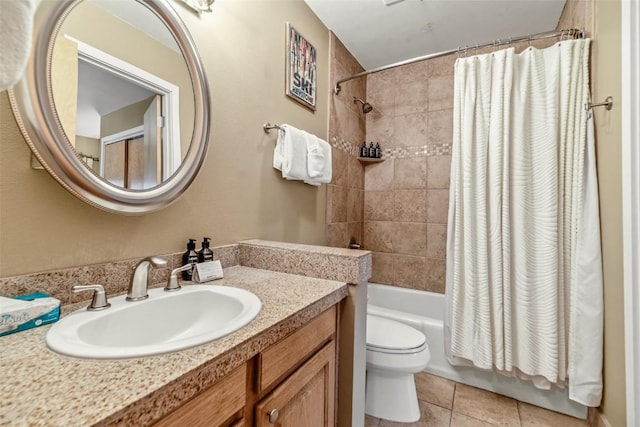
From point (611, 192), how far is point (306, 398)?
1549mm

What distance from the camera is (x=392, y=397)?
1.49 metres

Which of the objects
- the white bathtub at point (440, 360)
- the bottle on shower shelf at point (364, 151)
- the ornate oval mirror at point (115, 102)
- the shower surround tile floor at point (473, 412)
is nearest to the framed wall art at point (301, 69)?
the ornate oval mirror at point (115, 102)

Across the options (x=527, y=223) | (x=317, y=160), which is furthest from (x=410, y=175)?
(x=317, y=160)

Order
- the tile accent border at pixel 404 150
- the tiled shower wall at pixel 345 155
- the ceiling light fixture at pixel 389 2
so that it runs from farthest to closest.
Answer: the tile accent border at pixel 404 150 → the tiled shower wall at pixel 345 155 → the ceiling light fixture at pixel 389 2

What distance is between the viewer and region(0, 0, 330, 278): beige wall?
2.30 feet

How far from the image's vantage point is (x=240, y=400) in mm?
595

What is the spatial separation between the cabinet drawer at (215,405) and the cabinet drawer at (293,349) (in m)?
0.06

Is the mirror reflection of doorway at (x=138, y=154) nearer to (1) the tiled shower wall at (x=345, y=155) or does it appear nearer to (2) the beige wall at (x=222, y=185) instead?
(2) the beige wall at (x=222, y=185)

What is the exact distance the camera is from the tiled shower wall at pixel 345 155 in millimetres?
2131

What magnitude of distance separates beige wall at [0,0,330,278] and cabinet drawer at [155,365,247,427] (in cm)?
57

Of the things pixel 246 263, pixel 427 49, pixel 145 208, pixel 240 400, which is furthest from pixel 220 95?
pixel 427 49

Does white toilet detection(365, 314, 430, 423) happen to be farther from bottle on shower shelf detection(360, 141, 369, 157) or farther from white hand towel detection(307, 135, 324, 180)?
bottle on shower shelf detection(360, 141, 369, 157)

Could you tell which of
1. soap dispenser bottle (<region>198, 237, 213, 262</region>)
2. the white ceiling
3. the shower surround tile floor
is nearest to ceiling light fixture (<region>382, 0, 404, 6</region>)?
the white ceiling

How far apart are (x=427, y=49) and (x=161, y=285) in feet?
8.42
